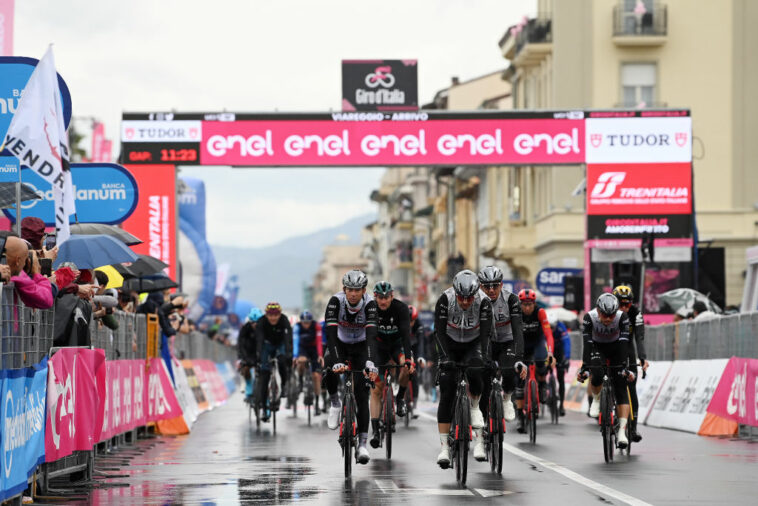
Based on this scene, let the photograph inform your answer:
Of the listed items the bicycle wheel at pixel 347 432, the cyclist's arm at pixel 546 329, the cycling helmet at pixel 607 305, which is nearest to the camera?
the bicycle wheel at pixel 347 432

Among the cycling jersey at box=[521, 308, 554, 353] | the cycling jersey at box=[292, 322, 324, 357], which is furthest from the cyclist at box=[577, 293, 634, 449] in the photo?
the cycling jersey at box=[292, 322, 324, 357]

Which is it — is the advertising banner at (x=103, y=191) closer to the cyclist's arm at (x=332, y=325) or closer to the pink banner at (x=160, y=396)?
the pink banner at (x=160, y=396)

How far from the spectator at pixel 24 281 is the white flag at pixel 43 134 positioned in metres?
3.78

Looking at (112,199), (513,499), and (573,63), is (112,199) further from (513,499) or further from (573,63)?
(573,63)

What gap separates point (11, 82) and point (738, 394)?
1024cm

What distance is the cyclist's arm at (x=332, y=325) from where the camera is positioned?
580 inches

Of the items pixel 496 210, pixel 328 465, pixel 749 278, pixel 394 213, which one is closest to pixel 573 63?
pixel 496 210

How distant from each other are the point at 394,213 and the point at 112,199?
416ft

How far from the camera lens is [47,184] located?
1602cm

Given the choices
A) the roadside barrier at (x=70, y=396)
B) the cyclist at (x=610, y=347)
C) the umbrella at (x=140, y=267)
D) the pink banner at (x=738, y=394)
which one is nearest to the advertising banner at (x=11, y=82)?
the roadside barrier at (x=70, y=396)

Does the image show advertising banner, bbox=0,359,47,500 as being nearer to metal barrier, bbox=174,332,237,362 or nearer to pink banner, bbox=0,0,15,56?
pink banner, bbox=0,0,15,56

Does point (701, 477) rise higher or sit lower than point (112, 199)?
lower

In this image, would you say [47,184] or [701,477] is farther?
[47,184]

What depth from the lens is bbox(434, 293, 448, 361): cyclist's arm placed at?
1391 cm
